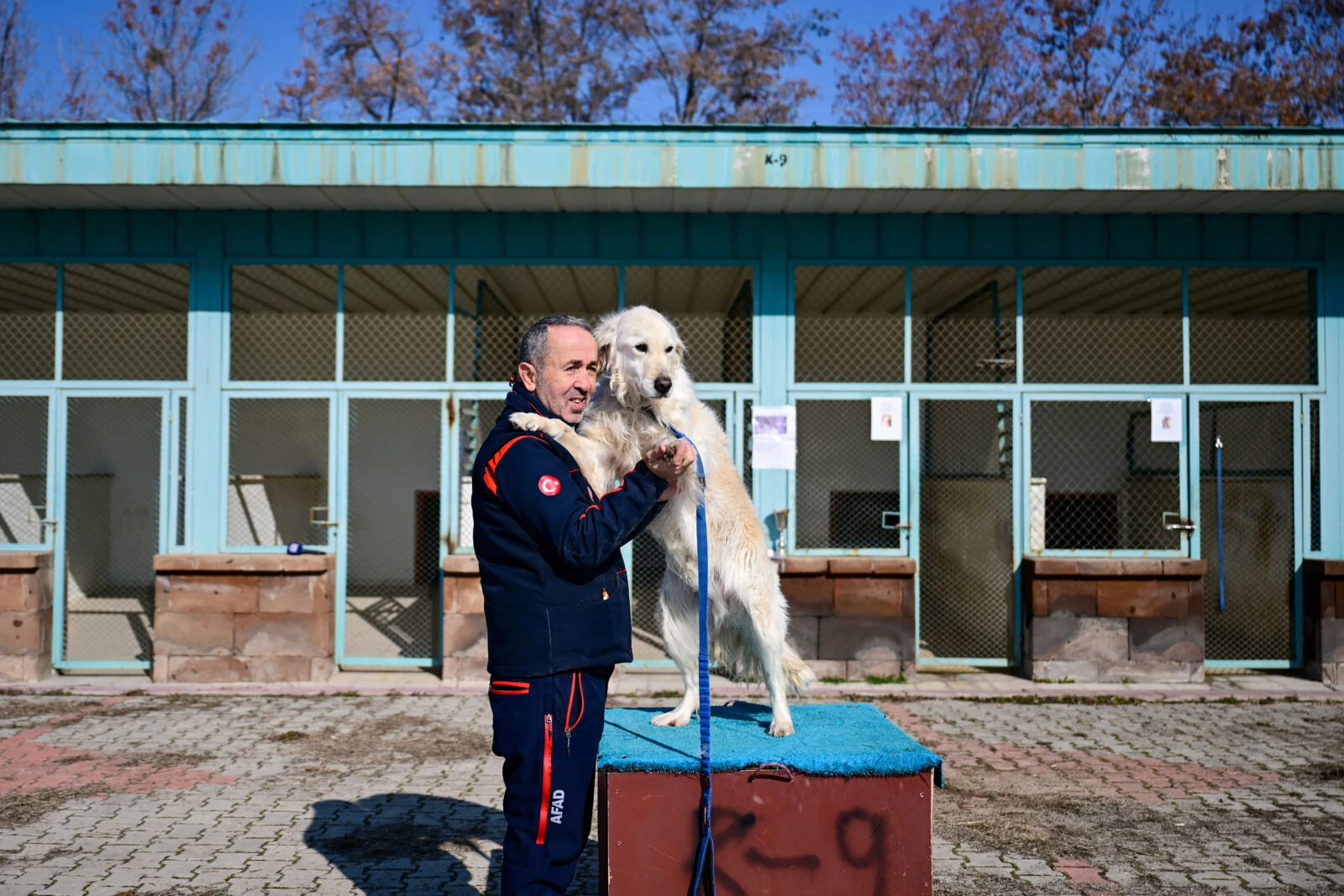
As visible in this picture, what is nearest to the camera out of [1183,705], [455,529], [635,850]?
[635,850]

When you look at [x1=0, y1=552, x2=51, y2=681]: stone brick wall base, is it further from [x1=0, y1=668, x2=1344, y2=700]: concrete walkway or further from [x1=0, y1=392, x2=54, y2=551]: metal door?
[x1=0, y1=392, x2=54, y2=551]: metal door

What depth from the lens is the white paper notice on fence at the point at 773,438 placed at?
814cm

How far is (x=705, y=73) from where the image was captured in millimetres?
22406

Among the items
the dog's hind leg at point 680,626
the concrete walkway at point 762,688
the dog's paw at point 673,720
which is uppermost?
the dog's hind leg at point 680,626

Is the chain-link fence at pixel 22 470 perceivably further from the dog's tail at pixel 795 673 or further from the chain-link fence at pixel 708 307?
the dog's tail at pixel 795 673

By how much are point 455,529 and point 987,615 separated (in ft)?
15.5

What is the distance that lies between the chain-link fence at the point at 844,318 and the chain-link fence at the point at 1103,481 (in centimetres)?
160

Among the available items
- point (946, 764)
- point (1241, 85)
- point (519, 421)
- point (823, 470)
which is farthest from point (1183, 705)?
point (1241, 85)

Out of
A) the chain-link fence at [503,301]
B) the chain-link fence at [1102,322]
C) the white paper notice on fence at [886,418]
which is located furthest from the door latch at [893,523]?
the chain-link fence at [503,301]

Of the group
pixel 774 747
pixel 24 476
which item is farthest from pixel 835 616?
pixel 24 476

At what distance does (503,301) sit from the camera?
32.1 ft

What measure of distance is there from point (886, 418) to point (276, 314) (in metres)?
5.45

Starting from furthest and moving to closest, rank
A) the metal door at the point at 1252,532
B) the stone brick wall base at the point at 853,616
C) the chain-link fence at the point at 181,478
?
the metal door at the point at 1252,532, the chain-link fence at the point at 181,478, the stone brick wall base at the point at 853,616

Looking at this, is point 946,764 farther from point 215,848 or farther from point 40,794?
point 40,794
